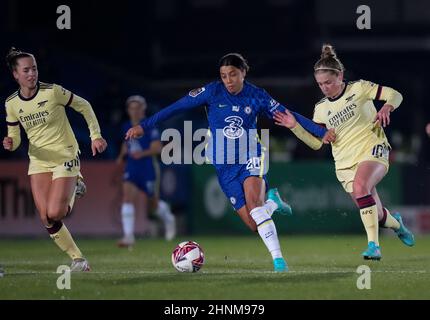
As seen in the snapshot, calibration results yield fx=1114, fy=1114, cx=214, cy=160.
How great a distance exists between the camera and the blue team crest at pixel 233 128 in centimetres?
1109

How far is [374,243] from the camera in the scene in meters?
11.9

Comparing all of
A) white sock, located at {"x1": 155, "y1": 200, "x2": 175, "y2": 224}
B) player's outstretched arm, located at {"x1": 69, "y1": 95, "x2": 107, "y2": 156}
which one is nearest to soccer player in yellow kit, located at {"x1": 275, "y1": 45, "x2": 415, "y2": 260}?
player's outstretched arm, located at {"x1": 69, "y1": 95, "x2": 107, "y2": 156}

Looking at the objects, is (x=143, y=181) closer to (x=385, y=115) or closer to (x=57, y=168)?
(x=57, y=168)

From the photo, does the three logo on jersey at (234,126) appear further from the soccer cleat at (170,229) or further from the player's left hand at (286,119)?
the soccer cleat at (170,229)

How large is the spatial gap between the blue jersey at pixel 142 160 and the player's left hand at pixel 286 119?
620 cm

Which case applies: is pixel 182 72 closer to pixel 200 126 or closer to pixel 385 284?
pixel 200 126

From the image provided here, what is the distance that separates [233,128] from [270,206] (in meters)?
0.89

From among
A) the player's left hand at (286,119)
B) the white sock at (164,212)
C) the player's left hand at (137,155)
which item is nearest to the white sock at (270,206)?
the player's left hand at (286,119)

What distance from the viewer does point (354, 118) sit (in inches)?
476

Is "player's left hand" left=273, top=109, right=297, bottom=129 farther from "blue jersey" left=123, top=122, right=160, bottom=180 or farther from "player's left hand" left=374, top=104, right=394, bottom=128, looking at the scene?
"blue jersey" left=123, top=122, right=160, bottom=180

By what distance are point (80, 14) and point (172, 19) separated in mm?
3013

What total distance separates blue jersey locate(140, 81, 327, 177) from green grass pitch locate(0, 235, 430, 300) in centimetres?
117

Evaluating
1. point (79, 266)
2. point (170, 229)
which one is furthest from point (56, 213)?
point (170, 229)

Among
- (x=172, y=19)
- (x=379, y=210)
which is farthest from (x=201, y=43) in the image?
(x=379, y=210)
